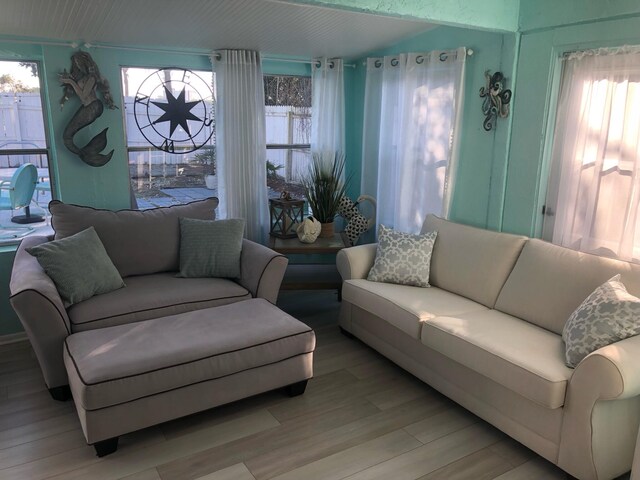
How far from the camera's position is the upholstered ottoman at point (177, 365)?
7.38 feet

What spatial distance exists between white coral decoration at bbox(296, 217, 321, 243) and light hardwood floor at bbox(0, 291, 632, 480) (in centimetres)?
130

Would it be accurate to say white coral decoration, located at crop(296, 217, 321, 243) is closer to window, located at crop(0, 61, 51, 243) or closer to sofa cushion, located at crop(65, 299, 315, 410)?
sofa cushion, located at crop(65, 299, 315, 410)

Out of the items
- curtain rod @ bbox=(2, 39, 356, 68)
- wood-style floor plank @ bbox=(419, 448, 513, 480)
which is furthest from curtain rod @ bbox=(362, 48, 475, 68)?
wood-style floor plank @ bbox=(419, 448, 513, 480)

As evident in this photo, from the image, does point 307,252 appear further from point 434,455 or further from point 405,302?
point 434,455

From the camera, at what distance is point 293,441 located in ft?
8.05

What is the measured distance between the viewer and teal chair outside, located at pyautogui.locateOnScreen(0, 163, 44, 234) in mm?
3570

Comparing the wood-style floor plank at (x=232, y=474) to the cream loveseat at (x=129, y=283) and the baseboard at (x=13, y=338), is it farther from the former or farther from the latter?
the baseboard at (x=13, y=338)

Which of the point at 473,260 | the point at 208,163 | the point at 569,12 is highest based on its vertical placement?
the point at 569,12

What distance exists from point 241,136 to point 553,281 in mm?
2609

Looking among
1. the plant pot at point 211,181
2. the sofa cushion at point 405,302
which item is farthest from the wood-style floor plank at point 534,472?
the plant pot at point 211,181

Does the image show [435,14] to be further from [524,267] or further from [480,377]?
[480,377]

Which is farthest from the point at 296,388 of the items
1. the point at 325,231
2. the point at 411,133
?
the point at 411,133

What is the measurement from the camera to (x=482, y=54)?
11.0 ft

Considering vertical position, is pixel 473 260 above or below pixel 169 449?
above
